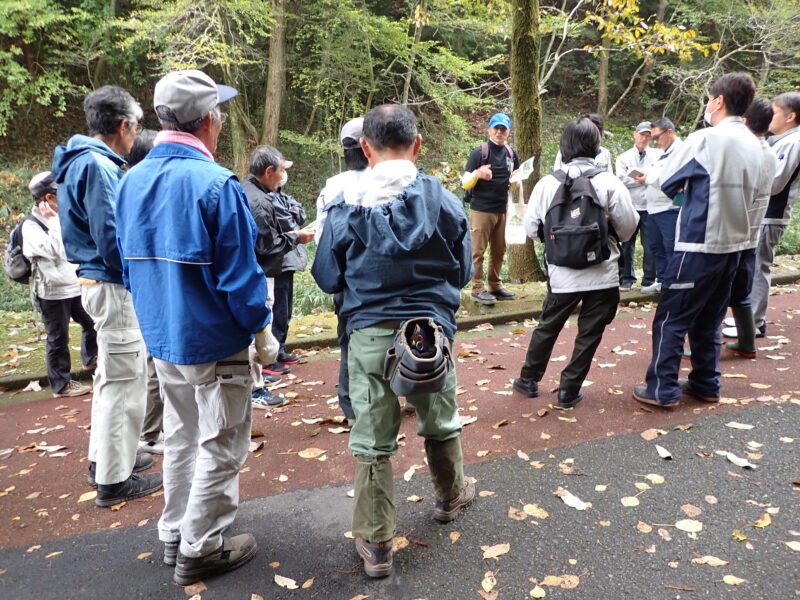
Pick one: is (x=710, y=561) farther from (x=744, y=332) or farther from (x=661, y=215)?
(x=661, y=215)

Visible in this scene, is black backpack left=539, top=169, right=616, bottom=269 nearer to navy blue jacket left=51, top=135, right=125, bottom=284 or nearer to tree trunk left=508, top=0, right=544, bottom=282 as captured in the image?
navy blue jacket left=51, top=135, right=125, bottom=284

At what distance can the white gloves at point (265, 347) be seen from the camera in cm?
276

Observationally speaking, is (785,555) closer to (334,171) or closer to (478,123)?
(334,171)

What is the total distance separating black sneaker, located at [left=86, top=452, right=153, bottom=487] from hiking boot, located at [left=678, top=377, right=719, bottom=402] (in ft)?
13.7

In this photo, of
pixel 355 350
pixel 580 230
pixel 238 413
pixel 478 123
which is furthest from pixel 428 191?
pixel 478 123

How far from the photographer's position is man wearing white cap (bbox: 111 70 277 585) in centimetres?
250

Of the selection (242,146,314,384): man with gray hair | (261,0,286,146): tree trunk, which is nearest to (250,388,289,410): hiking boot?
(242,146,314,384): man with gray hair

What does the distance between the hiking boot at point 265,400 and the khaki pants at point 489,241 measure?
11.0 feet

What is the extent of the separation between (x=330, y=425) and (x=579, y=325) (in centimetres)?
218

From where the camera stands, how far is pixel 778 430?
12.8ft

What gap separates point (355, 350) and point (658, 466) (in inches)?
86.6

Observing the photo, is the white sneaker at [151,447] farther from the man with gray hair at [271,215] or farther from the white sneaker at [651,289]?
the white sneaker at [651,289]

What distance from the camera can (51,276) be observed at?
532 cm

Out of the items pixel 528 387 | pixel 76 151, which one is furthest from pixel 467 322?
pixel 76 151
